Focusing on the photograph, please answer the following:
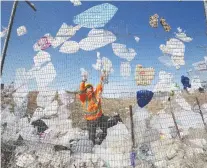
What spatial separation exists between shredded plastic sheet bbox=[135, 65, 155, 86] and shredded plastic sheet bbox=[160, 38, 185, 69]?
0.36 metres

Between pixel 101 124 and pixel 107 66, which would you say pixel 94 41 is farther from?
pixel 101 124

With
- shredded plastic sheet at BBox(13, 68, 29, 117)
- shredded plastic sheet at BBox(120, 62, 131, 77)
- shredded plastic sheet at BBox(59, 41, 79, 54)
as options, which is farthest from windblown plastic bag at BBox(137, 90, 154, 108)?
shredded plastic sheet at BBox(13, 68, 29, 117)

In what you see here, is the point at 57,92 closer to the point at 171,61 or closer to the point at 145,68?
the point at 145,68

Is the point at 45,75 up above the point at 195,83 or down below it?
above

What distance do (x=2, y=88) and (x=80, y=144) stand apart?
55.5 inches

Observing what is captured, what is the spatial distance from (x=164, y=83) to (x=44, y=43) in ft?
5.95

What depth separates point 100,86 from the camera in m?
5.12

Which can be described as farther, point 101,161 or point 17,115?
point 17,115

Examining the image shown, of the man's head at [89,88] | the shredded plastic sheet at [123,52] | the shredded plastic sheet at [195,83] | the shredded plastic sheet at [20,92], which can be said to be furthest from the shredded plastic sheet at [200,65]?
the shredded plastic sheet at [20,92]

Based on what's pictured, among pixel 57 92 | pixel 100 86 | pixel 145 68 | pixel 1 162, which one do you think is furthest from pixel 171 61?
pixel 1 162

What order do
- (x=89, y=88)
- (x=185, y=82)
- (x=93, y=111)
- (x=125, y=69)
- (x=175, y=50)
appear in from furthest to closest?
(x=93, y=111)
(x=89, y=88)
(x=185, y=82)
(x=175, y=50)
(x=125, y=69)

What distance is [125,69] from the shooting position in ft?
15.8

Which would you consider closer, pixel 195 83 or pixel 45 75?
pixel 45 75

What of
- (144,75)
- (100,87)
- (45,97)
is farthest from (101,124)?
(144,75)
